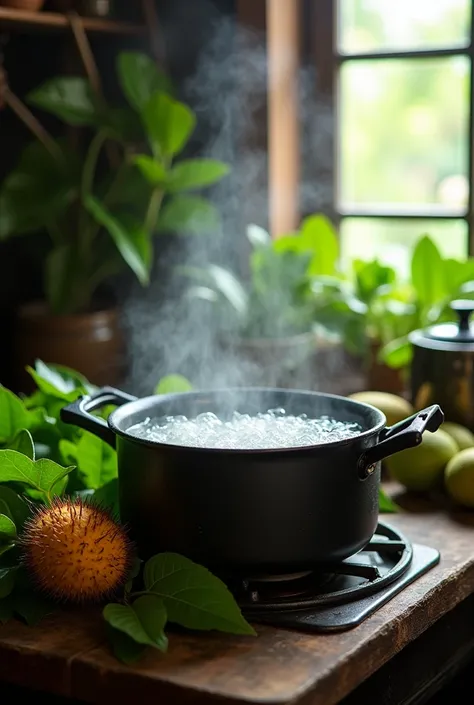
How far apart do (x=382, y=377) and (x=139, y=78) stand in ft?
2.40

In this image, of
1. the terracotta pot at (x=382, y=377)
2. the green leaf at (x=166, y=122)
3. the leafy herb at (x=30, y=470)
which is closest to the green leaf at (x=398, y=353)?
the terracotta pot at (x=382, y=377)

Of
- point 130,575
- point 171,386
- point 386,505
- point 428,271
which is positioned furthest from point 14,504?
point 428,271

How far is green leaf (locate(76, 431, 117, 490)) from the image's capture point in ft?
3.88

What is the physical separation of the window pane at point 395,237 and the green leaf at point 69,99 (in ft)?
1.88

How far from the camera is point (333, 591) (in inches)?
42.0

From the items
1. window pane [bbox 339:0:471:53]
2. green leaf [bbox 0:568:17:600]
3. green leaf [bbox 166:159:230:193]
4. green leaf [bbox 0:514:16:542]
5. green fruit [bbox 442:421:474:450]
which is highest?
window pane [bbox 339:0:471:53]

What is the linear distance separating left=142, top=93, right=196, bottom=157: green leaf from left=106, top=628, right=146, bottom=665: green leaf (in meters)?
1.23

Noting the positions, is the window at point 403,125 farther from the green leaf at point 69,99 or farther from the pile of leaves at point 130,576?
the pile of leaves at point 130,576

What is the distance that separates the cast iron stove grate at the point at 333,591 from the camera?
1018 mm

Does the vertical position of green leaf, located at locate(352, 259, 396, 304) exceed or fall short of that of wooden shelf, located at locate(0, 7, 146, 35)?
it falls short

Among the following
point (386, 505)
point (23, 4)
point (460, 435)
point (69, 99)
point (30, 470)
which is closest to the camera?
point (30, 470)

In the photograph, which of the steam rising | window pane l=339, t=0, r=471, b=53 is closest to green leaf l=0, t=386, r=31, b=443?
the steam rising

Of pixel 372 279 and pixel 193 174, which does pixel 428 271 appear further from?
pixel 193 174

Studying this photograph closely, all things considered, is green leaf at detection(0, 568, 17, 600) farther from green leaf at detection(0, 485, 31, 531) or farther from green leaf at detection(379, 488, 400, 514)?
green leaf at detection(379, 488, 400, 514)
